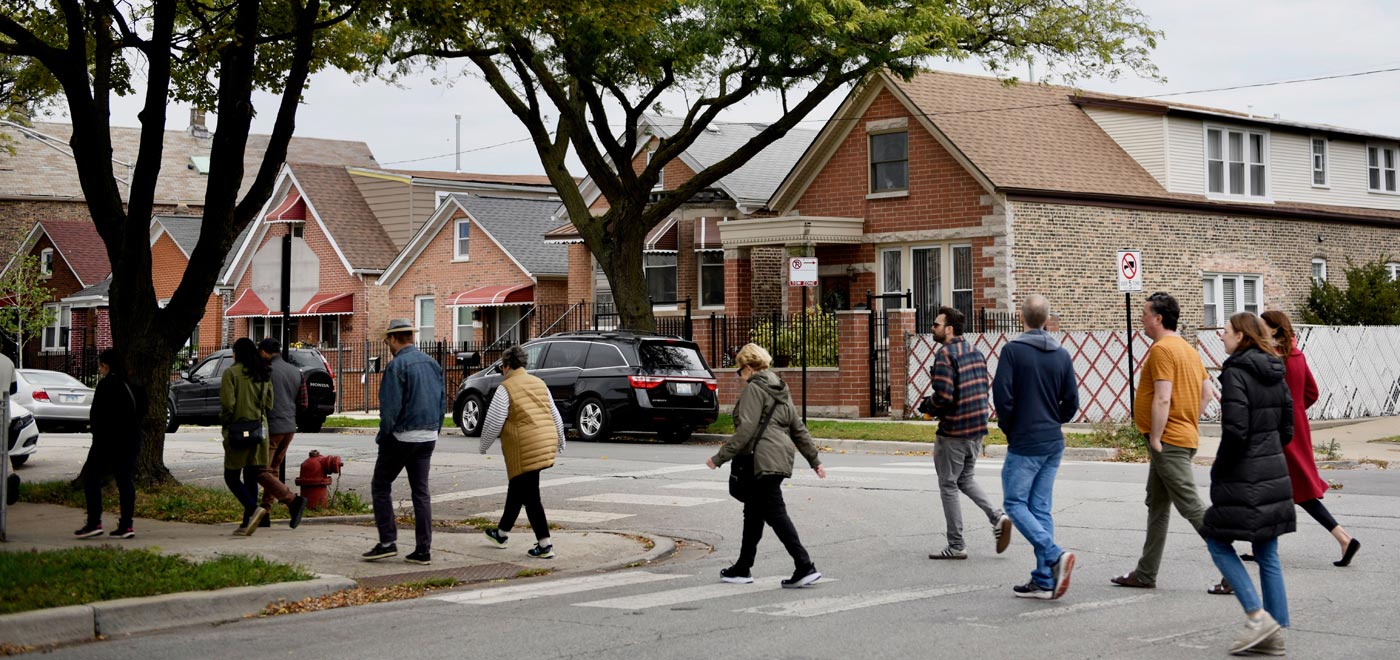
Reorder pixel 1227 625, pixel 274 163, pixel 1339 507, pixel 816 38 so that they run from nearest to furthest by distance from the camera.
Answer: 1. pixel 1227 625
2. pixel 1339 507
3. pixel 274 163
4. pixel 816 38

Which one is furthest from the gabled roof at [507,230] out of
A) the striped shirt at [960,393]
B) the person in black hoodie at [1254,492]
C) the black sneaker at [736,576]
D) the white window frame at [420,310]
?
the person in black hoodie at [1254,492]

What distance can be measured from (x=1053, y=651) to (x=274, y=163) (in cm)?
1075

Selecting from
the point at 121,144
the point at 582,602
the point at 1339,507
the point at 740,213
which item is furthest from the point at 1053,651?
the point at 121,144

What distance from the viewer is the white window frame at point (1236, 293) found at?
107 feet

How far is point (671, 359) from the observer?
2355 centimetres

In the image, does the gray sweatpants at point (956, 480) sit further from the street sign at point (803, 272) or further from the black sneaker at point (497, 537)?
the street sign at point (803, 272)

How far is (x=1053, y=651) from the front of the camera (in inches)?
280

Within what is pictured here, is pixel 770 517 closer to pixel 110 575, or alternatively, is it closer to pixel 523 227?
pixel 110 575

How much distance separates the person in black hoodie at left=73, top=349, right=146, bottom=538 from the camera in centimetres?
1166

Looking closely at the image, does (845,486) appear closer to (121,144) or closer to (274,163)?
(274,163)

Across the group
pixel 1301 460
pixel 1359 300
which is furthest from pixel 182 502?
pixel 1359 300

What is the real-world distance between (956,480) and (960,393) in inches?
26.7

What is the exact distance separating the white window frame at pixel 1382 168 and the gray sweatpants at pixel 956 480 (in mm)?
30094

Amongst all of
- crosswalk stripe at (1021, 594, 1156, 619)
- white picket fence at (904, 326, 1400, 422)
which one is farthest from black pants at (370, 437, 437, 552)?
white picket fence at (904, 326, 1400, 422)
